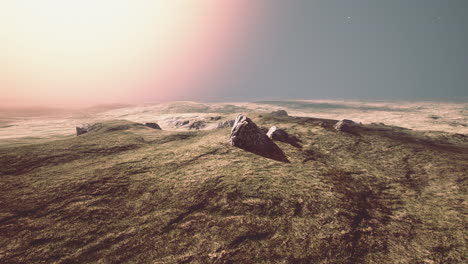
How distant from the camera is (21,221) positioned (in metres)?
7.27

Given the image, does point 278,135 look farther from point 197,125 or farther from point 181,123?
point 181,123

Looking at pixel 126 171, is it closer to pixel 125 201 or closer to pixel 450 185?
pixel 125 201

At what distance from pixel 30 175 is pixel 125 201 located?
6.51 meters

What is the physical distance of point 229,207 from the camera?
28.0ft

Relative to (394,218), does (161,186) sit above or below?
above

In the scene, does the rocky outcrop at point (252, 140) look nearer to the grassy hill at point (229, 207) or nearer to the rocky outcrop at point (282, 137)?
the grassy hill at point (229, 207)

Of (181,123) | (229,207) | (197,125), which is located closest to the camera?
(229,207)

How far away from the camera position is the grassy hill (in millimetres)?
6359

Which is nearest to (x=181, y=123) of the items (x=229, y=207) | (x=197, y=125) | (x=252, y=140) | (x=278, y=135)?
(x=197, y=125)

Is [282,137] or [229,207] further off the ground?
[282,137]

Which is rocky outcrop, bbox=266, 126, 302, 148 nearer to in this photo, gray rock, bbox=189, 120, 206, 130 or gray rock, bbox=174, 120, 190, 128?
gray rock, bbox=189, 120, 206, 130

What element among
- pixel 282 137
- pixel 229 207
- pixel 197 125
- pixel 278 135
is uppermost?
pixel 278 135

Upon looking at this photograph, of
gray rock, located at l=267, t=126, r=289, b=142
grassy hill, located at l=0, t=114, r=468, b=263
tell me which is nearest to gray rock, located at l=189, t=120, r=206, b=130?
gray rock, located at l=267, t=126, r=289, b=142

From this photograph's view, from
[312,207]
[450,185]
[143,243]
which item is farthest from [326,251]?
[450,185]
